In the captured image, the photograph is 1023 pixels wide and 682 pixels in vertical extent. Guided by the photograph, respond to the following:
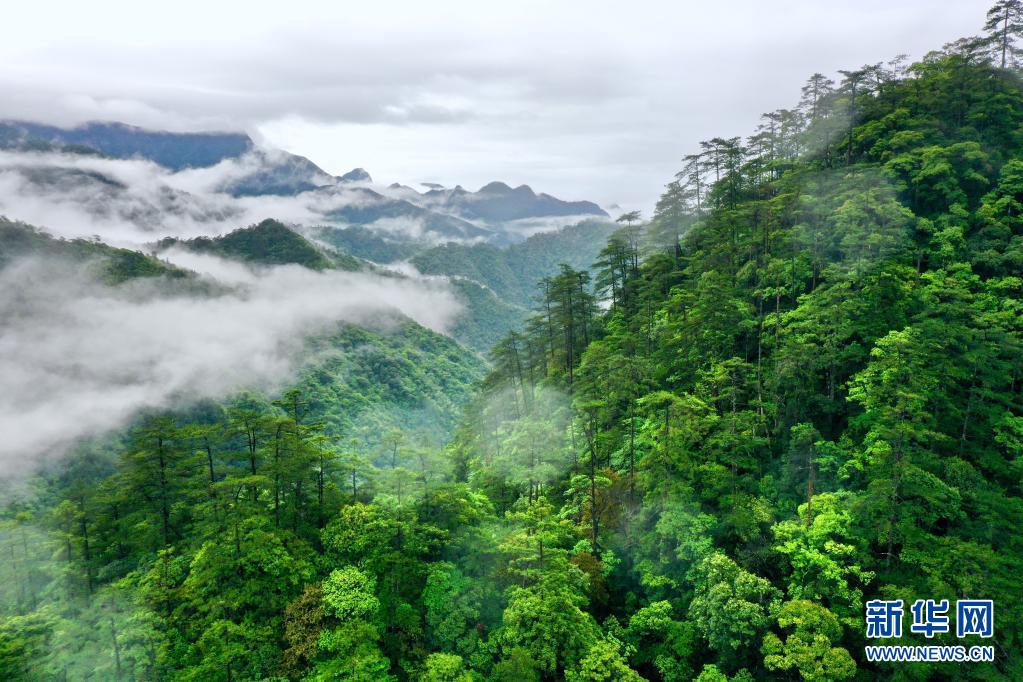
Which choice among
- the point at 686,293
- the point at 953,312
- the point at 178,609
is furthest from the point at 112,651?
the point at 953,312

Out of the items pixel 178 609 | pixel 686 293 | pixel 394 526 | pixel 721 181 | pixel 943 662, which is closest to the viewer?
pixel 943 662

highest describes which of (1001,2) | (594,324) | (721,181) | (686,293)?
(1001,2)

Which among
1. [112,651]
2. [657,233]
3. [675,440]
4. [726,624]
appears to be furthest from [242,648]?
[657,233]

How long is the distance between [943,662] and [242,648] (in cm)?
3748

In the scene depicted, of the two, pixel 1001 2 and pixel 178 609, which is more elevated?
pixel 1001 2

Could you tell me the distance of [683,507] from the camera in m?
37.4

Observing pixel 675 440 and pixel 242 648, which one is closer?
pixel 242 648

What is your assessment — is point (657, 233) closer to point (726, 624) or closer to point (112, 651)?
point (726, 624)

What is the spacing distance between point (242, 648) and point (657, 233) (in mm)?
68589

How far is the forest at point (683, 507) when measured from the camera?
30.3 metres

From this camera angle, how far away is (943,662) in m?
27.2

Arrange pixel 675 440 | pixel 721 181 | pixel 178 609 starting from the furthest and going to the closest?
pixel 721 181
pixel 675 440
pixel 178 609

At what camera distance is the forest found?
3033 cm

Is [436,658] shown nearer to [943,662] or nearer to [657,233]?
[943,662]
